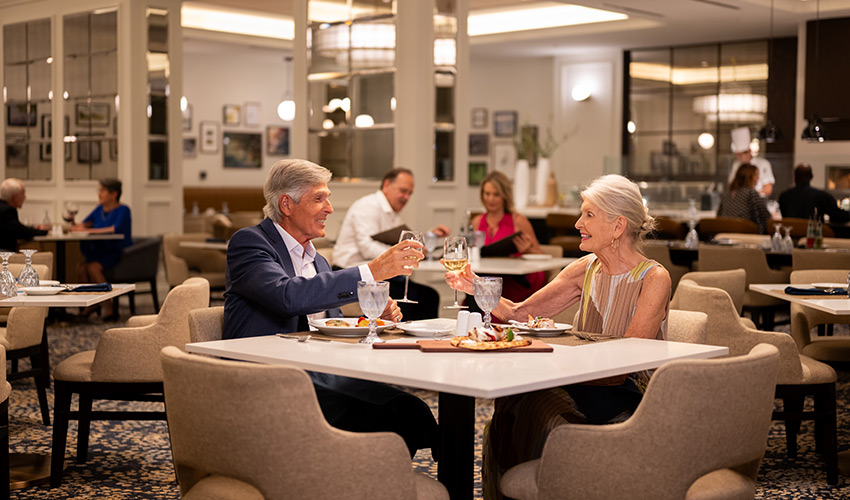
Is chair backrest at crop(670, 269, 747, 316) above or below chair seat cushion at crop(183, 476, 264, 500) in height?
above

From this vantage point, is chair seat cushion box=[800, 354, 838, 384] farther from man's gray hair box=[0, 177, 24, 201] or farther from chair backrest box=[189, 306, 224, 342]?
man's gray hair box=[0, 177, 24, 201]

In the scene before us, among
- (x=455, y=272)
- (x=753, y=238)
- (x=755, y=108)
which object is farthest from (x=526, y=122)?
(x=455, y=272)

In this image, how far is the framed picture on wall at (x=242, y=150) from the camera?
1702cm

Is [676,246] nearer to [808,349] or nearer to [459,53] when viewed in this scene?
[459,53]

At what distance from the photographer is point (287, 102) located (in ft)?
51.6

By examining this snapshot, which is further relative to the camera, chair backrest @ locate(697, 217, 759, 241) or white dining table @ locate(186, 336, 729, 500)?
chair backrest @ locate(697, 217, 759, 241)

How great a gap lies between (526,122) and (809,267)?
400 inches

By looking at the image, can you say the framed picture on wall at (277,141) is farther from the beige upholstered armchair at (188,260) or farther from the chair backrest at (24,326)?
the chair backrest at (24,326)

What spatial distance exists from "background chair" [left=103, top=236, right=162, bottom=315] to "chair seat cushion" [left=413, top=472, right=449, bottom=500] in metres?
7.59

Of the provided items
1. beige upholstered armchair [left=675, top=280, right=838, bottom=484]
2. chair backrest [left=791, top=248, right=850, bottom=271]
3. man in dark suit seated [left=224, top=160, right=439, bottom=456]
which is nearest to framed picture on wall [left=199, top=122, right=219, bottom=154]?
chair backrest [left=791, top=248, right=850, bottom=271]

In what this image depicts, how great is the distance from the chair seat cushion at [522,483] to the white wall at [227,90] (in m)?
13.8

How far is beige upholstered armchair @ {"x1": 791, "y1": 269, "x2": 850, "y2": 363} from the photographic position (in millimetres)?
4973

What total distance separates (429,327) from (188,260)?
21.6 feet

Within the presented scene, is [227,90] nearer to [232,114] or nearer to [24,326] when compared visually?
[232,114]
